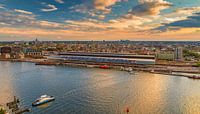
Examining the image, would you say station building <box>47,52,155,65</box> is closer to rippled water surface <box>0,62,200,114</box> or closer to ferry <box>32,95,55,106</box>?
rippled water surface <box>0,62,200,114</box>

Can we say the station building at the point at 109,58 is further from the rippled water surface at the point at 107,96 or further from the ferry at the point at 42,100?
the ferry at the point at 42,100

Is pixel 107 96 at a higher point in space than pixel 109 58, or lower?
lower

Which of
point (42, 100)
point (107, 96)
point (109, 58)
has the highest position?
point (109, 58)

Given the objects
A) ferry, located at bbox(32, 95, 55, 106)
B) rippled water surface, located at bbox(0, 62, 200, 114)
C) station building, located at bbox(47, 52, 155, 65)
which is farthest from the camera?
station building, located at bbox(47, 52, 155, 65)

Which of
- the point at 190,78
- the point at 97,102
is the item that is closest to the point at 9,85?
the point at 97,102

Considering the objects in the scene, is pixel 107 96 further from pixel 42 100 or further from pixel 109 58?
pixel 109 58

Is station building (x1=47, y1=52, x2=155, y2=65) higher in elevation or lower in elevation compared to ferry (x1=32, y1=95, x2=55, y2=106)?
higher

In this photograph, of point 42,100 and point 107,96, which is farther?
point 107,96

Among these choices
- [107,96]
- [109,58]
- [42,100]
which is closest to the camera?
[42,100]

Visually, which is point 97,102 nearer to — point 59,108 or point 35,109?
point 59,108

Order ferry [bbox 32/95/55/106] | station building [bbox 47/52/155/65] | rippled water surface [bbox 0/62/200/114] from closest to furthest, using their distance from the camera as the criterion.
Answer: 1. rippled water surface [bbox 0/62/200/114]
2. ferry [bbox 32/95/55/106]
3. station building [bbox 47/52/155/65]

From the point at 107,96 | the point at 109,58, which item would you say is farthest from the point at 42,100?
the point at 109,58

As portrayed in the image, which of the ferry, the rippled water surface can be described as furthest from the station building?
the ferry
